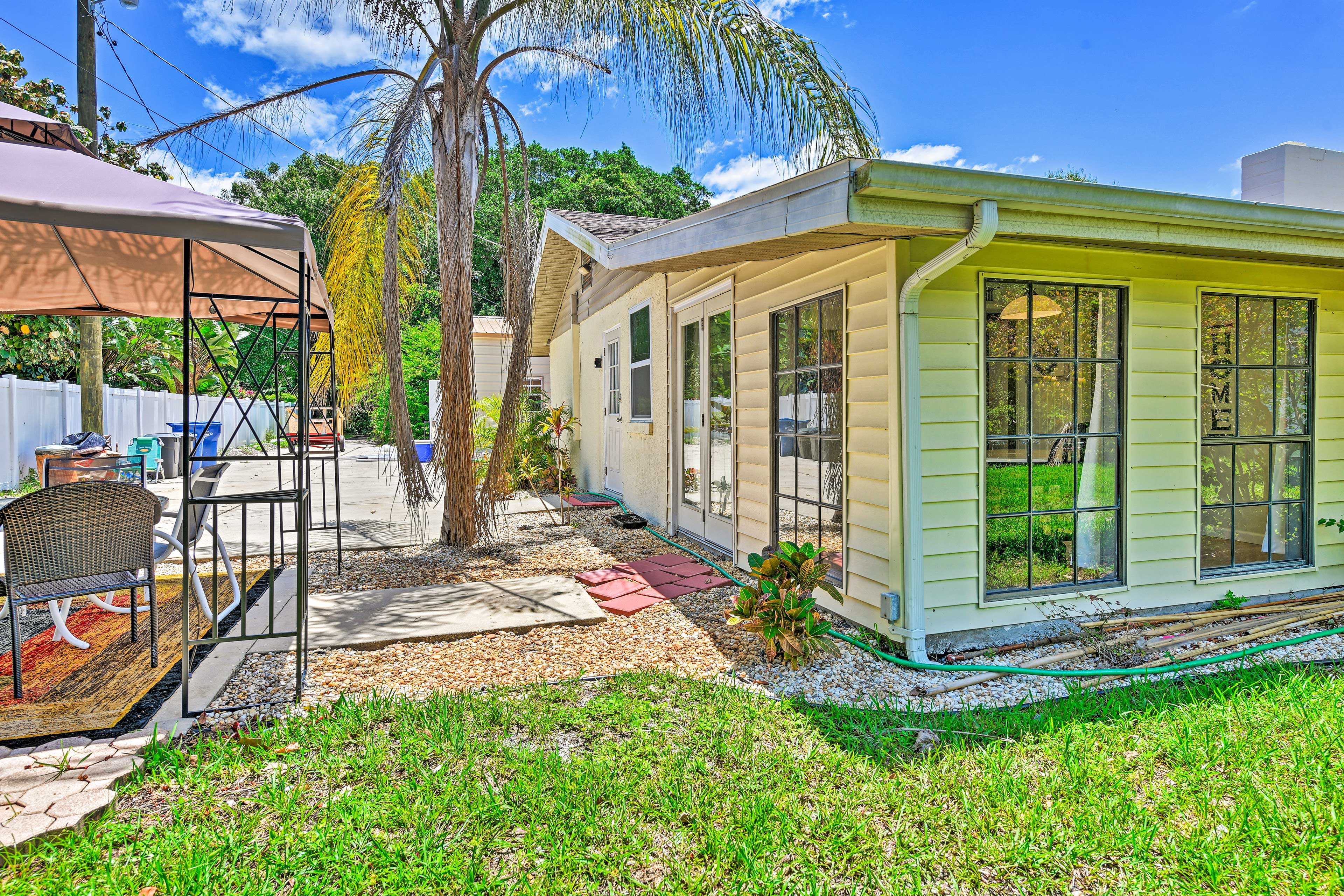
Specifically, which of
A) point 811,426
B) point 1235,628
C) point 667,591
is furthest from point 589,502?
point 1235,628

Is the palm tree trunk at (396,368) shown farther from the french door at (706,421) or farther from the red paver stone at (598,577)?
the french door at (706,421)

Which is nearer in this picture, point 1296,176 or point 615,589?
point 615,589

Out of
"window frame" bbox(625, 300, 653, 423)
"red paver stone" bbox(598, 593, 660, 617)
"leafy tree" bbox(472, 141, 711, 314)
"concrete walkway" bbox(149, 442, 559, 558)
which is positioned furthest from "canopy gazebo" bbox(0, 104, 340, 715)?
"leafy tree" bbox(472, 141, 711, 314)

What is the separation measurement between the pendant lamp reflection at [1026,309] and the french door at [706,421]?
2.14 meters

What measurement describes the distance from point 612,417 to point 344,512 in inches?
143

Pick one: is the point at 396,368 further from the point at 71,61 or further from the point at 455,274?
the point at 71,61

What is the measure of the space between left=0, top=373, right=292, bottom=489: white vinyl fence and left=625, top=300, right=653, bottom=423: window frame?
12.7 feet

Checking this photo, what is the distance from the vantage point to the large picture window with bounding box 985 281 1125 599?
12.3ft

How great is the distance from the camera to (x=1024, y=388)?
379 centimetres

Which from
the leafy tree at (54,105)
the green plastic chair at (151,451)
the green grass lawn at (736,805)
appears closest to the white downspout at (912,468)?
the green grass lawn at (736,805)

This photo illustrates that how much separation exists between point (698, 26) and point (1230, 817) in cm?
565

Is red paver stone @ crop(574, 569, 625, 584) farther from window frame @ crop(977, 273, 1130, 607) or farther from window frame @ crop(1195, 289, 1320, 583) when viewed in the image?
window frame @ crop(1195, 289, 1320, 583)

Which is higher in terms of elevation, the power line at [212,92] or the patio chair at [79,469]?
the power line at [212,92]

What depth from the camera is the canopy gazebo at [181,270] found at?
2.61m
